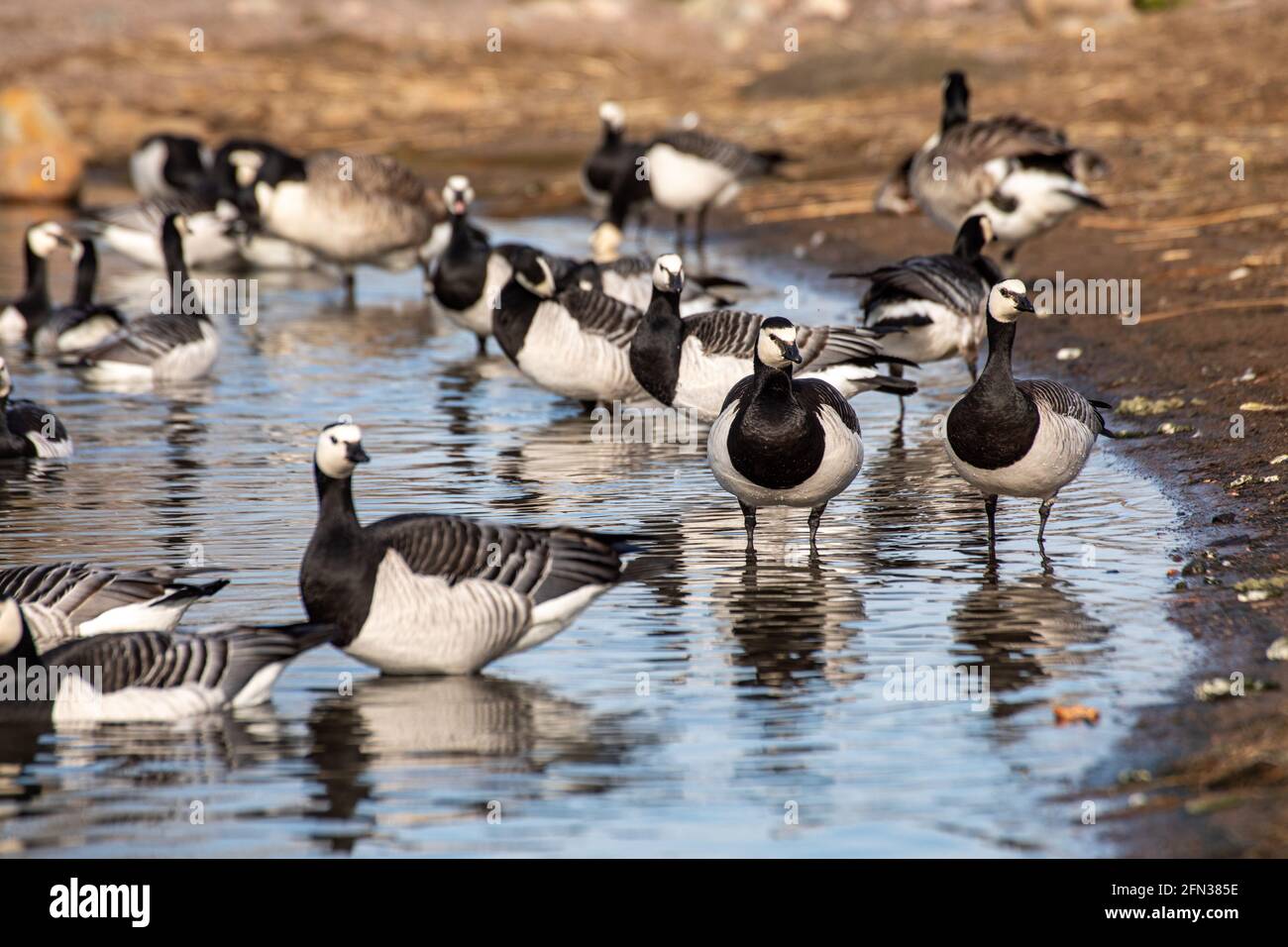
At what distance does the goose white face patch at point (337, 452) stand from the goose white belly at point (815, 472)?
8.58 feet

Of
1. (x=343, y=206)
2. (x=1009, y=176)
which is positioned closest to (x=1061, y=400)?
(x=1009, y=176)

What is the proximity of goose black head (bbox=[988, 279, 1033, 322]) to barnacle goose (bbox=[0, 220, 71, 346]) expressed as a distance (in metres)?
10.8

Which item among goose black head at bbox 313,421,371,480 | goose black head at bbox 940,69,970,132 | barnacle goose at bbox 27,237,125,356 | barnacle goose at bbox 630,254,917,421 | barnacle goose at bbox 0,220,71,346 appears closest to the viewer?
goose black head at bbox 313,421,371,480

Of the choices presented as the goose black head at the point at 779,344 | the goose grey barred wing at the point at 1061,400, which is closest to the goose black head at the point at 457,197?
the goose black head at the point at 779,344

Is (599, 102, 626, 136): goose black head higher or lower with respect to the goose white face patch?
higher

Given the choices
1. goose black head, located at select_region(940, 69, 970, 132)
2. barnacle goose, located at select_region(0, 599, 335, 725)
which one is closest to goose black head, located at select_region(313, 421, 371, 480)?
barnacle goose, located at select_region(0, 599, 335, 725)

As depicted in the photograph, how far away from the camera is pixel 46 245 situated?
1734 centimetres

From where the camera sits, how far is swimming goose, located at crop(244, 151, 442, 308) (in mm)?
20094

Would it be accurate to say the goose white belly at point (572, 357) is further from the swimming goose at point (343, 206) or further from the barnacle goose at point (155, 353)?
the swimming goose at point (343, 206)

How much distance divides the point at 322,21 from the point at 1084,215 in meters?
25.4

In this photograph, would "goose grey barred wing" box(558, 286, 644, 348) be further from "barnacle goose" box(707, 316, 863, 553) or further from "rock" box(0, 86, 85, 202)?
"rock" box(0, 86, 85, 202)

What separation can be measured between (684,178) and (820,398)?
1211cm

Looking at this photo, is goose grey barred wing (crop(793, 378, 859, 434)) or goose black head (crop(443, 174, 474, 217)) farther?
goose black head (crop(443, 174, 474, 217))

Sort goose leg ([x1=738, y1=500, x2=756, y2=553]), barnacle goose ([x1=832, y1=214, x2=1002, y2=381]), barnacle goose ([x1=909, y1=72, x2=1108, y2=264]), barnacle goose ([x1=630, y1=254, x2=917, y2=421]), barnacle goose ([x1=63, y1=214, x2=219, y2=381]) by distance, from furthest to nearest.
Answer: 1. barnacle goose ([x1=909, y1=72, x2=1108, y2=264])
2. barnacle goose ([x1=63, y1=214, x2=219, y2=381])
3. barnacle goose ([x1=832, y1=214, x2=1002, y2=381])
4. barnacle goose ([x1=630, y1=254, x2=917, y2=421])
5. goose leg ([x1=738, y1=500, x2=756, y2=553])
